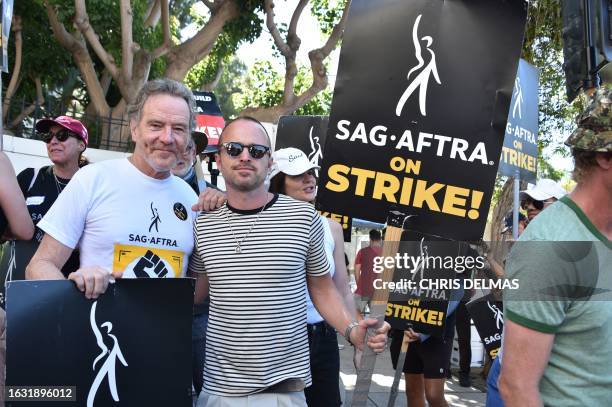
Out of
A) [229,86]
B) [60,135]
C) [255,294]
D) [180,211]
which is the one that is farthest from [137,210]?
[229,86]

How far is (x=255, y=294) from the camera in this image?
111 inches

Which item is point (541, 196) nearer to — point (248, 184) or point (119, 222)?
point (248, 184)

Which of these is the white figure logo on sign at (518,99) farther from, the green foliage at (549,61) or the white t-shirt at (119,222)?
the white t-shirt at (119,222)

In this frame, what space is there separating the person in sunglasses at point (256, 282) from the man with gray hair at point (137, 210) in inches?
5.7

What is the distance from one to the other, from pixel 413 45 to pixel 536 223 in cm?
141

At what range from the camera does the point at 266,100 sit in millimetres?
20281

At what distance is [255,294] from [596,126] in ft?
4.48

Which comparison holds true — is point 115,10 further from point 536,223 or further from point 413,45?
point 536,223

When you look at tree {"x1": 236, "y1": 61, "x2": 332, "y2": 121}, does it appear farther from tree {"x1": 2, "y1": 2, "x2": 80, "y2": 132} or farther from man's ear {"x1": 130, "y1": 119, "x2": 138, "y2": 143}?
man's ear {"x1": 130, "y1": 119, "x2": 138, "y2": 143}

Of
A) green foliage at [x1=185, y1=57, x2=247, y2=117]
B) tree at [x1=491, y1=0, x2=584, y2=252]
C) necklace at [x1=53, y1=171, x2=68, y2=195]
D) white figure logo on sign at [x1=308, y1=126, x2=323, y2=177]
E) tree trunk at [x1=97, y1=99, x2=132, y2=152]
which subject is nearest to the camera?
necklace at [x1=53, y1=171, x2=68, y2=195]

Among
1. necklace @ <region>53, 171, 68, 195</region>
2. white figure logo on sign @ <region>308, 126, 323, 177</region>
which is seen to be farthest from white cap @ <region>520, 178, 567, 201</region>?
necklace @ <region>53, 171, 68, 195</region>

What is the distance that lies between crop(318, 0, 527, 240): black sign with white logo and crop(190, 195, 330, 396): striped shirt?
1.42ft

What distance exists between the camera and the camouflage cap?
2.10 m

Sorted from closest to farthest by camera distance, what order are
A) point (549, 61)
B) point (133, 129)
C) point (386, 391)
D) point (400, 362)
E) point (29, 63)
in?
point (133, 129), point (400, 362), point (386, 391), point (549, 61), point (29, 63)
